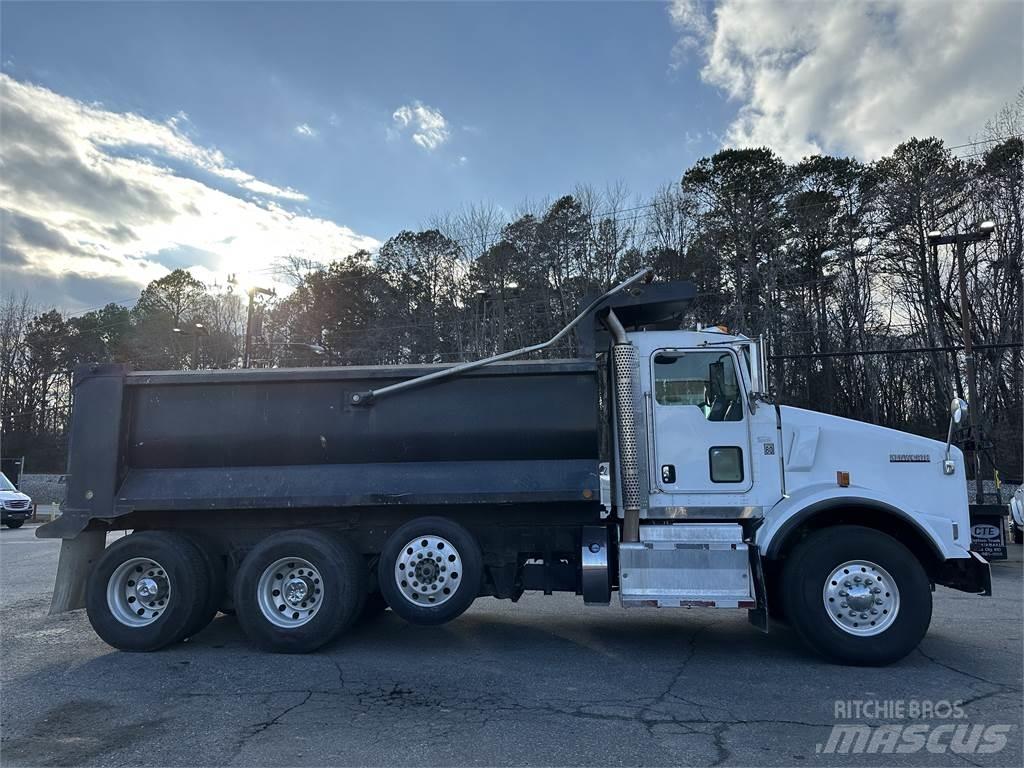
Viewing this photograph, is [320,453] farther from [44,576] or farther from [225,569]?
[44,576]

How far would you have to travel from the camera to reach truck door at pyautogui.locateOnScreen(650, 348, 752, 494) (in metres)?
6.12

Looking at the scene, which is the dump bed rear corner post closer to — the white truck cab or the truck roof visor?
the truck roof visor

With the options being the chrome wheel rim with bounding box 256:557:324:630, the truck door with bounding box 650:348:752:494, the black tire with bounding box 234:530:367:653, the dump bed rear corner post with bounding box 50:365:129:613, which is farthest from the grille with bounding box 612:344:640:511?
the dump bed rear corner post with bounding box 50:365:129:613

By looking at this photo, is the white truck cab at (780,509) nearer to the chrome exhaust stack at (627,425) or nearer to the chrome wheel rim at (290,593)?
the chrome exhaust stack at (627,425)

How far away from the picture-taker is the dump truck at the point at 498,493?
5805mm

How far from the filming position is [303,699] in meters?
4.91

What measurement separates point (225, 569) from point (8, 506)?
18739 mm

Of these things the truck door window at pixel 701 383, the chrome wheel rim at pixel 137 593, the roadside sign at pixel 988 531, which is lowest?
the chrome wheel rim at pixel 137 593

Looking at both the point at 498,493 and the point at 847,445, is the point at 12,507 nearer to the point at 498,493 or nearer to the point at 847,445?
the point at 498,493

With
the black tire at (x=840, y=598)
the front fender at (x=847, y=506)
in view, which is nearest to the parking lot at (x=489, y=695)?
the black tire at (x=840, y=598)

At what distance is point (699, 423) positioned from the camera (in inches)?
243

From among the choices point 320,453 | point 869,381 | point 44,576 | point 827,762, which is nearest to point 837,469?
point 827,762

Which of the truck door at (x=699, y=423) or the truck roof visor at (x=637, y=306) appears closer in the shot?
the truck door at (x=699, y=423)

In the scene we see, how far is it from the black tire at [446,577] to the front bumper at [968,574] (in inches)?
162
